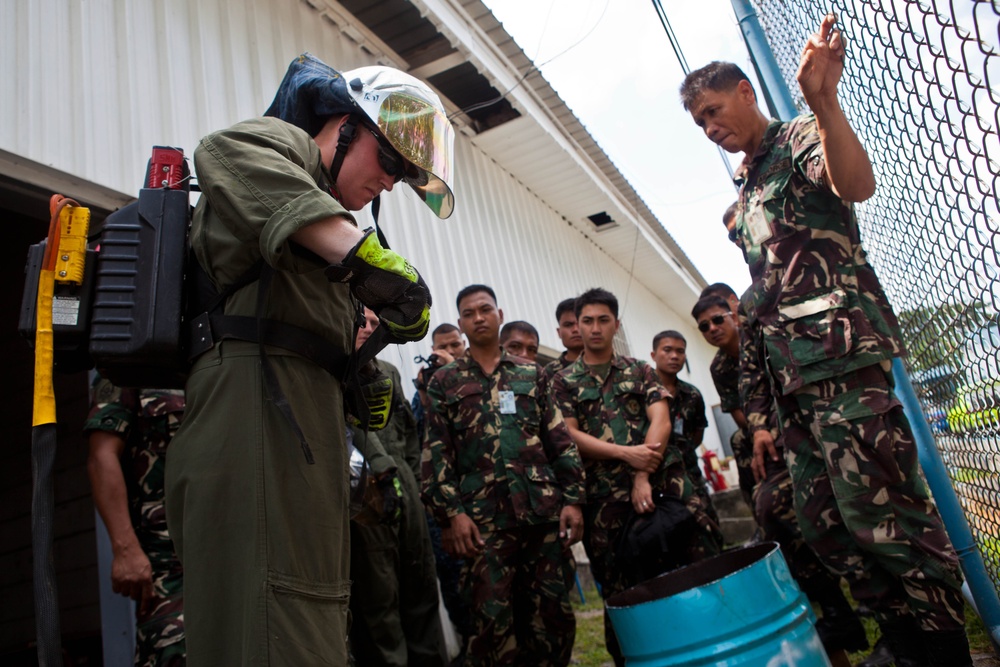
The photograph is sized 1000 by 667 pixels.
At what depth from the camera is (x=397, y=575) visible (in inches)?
131

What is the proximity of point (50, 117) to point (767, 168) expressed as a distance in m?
2.73

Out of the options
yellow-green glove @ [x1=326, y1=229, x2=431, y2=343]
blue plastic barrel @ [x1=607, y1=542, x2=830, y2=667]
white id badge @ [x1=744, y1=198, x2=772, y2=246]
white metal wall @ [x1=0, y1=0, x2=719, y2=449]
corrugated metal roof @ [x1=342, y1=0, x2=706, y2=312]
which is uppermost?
corrugated metal roof @ [x1=342, y1=0, x2=706, y2=312]

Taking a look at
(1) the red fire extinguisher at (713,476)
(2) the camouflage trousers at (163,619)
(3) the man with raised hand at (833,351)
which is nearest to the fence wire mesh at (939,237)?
(3) the man with raised hand at (833,351)

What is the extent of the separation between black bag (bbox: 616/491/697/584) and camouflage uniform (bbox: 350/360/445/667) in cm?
107

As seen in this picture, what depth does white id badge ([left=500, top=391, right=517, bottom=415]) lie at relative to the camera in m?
3.24

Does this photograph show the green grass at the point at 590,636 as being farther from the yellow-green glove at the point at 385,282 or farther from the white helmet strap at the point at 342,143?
the white helmet strap at the point at 342,143

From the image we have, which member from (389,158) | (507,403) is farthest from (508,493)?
(389,158)

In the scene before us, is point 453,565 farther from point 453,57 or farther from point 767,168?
point 453,57

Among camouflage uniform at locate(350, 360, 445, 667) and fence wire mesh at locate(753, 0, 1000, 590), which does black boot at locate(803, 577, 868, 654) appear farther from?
camouflage uniform at locate(350, 360, 445, 667)

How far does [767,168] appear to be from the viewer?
2326 millimetres

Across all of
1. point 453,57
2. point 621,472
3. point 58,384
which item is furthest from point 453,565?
point 453,57

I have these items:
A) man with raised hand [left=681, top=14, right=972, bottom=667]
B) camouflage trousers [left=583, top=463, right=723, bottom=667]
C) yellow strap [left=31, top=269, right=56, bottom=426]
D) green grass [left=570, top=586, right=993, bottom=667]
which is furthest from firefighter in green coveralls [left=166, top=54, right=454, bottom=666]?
green grass [left=570, top=586, right=993, bottom=667]

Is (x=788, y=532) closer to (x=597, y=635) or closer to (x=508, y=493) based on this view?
(x=508, y=493)

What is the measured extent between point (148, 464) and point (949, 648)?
103 inches
